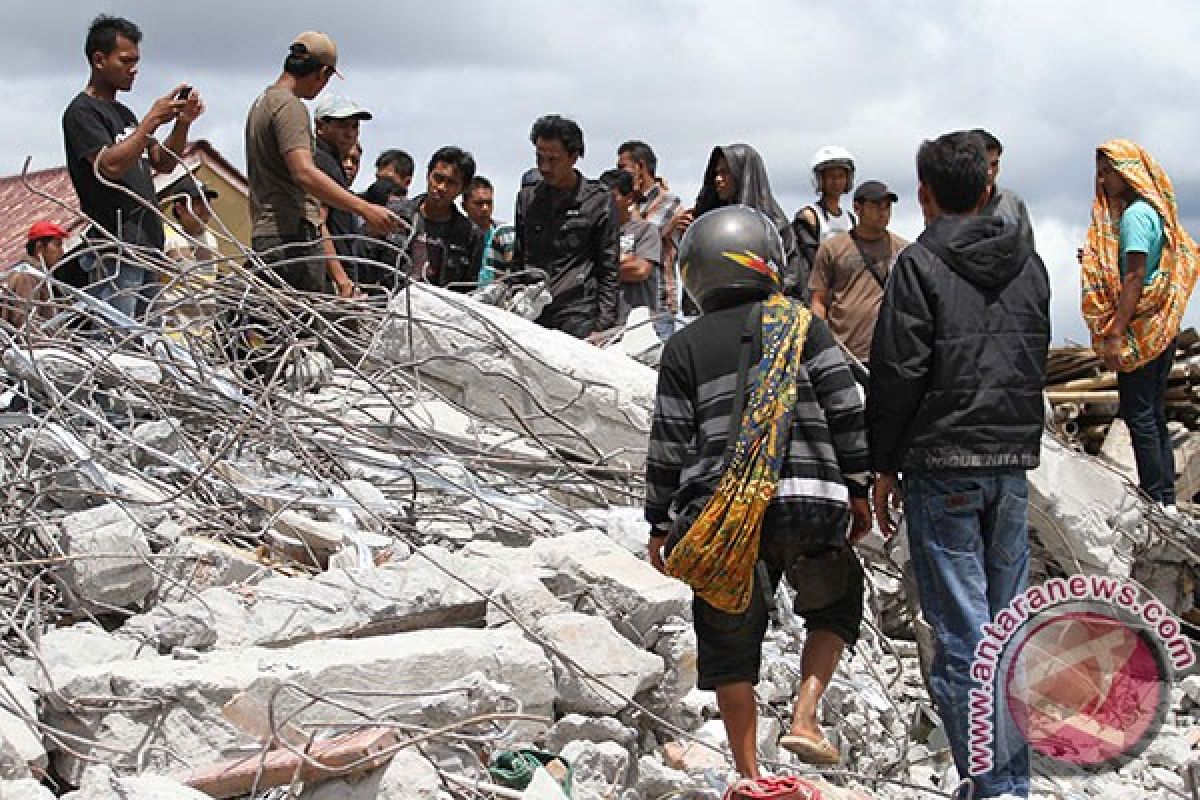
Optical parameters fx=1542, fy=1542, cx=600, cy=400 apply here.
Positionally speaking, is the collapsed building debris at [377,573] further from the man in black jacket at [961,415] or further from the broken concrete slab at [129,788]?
the man in black jacket at [961,415]

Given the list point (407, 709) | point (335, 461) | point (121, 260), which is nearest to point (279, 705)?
point (407, 709)

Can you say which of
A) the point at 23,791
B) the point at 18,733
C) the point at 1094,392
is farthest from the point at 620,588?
the point at 1094,392

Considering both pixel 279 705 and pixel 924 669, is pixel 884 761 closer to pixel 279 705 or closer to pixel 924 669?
pixel 924 669

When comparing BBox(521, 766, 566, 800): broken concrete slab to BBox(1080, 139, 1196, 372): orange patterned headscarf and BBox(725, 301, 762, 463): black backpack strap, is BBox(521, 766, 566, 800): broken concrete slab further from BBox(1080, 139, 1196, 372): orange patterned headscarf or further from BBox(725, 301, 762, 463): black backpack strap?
BBox(1080, 139, 1196, 372): orange patterned headscarf

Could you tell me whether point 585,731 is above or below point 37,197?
below

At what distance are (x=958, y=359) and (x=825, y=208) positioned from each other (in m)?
3.78

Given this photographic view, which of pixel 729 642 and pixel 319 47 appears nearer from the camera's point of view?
pixel 729 642

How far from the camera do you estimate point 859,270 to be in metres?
7.43

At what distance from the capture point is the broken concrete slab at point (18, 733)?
3346mm

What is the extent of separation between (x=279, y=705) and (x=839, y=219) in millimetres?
4939

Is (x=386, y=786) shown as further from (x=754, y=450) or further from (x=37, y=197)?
(x=37, y=197)

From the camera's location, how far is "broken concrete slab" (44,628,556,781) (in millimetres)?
3768

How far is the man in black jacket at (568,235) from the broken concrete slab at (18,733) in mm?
4099

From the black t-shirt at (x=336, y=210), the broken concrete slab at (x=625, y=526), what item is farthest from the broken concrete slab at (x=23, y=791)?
the black t-shirt at (x=336, y=210)
